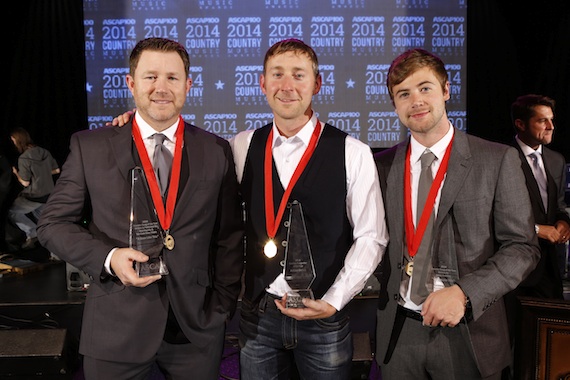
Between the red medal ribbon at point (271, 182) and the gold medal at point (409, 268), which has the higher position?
the red medal ribbon at point (271, 182)

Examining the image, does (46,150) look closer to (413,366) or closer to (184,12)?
(184,12)

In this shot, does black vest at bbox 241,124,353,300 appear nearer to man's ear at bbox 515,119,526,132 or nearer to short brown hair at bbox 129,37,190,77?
short brown hair at bbox 129,37,190,77

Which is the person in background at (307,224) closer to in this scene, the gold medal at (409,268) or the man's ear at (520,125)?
the gold medal at (409,268)

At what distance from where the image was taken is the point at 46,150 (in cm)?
699

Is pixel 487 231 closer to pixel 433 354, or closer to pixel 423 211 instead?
pixel 423 211

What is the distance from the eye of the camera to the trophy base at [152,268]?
1.65m

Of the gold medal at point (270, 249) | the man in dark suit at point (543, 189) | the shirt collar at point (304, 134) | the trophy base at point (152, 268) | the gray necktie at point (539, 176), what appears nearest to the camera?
the trophy base at point (152, 268)

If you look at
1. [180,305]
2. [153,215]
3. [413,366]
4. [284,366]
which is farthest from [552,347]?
[153,215]

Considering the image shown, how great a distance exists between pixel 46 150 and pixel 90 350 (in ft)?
19.4

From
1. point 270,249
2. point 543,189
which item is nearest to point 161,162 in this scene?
point 270,249

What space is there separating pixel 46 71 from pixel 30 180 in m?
1.48

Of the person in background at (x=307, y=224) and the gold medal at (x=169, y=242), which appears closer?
the gold medal at (x=169, y=242)

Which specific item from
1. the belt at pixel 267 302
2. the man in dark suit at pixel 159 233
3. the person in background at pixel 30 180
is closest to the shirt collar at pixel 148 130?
the man in dark suit at pixel 159 233

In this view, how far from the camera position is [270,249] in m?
1.86
